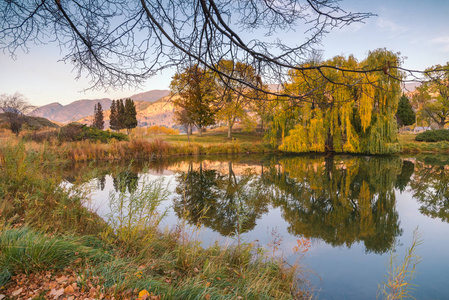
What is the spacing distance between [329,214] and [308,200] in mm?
1379

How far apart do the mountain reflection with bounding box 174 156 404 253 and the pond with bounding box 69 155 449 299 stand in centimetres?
3

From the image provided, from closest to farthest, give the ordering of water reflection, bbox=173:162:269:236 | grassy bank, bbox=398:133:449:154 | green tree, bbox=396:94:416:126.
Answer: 1. water reflection, bbox=173:162:269:236
2. grassy bank, bbox=398:133:449:154
3. green tree, bbox=396:94:416:126

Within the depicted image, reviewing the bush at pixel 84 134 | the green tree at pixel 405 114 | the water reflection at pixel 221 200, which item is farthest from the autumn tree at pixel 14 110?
the green tree at pixel 405 114

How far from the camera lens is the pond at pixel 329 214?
4.59m

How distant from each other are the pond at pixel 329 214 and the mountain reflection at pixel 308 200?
3 cm

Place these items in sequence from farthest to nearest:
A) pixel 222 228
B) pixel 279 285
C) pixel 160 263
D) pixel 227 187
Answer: pixel 227 187 → pixel 222 228 → pixel 279 285 → pixel 160 263

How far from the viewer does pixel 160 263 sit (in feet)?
10.6

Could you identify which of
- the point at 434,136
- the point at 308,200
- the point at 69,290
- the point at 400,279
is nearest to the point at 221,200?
the point at 308,200

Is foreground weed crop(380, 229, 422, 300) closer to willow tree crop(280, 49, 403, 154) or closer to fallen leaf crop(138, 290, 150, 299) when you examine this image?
fallen leaf crop(138, 290, 150, 299)

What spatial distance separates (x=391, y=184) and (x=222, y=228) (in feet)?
28.8

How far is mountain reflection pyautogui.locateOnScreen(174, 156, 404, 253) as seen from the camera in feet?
21.0

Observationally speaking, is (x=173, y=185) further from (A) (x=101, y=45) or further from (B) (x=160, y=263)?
(A) (x=101, y=45)

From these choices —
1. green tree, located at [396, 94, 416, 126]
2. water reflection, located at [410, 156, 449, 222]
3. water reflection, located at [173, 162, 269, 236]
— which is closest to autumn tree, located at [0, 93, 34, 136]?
water reflection, located at [173, 162, 269, 236]

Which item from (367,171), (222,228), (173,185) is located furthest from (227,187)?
(367,171)
